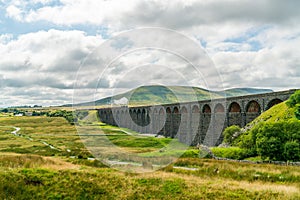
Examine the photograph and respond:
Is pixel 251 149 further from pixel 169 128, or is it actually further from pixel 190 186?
pixel 169 128

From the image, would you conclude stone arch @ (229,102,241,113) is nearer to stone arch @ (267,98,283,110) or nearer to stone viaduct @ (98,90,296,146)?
stone viaduct @ (98,90,296,146)

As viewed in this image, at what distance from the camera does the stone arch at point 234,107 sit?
47.0 m

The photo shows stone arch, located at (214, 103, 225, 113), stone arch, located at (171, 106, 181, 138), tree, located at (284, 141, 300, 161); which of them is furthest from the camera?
stone arch, located at (171, 106, 181, 138)

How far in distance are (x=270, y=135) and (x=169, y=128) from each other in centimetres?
4810

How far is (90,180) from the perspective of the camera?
54.0 ft

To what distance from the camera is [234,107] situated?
47938 millimetres

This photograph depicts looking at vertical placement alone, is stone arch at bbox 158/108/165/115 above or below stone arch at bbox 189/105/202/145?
above

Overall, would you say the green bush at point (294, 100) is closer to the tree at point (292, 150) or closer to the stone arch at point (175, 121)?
the tree at point (292, 150)

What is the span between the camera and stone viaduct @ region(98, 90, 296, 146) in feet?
139

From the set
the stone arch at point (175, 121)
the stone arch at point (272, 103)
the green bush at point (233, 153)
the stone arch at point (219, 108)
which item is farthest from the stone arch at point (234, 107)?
the stone arch at point (175, 121)

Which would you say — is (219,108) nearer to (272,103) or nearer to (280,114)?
(272,103)

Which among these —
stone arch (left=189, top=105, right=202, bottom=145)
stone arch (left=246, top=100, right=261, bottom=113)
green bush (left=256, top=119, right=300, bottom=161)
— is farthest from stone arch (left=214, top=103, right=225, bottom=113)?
green bush (left=256, top=119, right=300, bottom=161)

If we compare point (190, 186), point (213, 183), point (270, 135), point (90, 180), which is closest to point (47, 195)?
point (90, 180)

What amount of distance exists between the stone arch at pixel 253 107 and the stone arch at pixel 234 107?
98.9 inches
